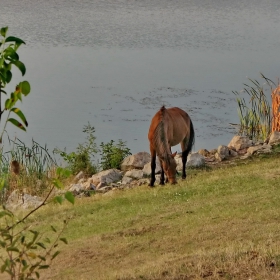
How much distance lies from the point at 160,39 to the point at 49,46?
167 inches

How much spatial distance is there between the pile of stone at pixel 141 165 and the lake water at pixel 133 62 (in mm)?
1658

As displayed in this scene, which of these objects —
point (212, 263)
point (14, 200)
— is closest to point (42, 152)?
point (14, 200)

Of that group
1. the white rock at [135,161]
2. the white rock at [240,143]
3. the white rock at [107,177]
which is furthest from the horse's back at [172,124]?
the white rock at [240,143]

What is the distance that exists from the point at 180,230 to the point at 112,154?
671 centimetres

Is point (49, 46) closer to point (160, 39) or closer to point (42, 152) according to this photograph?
point (160, 39)

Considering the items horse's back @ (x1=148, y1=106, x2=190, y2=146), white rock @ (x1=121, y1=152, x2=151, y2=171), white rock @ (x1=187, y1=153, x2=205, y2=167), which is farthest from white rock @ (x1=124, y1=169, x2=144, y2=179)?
horse's back @ (x1=148, y1=106, x2=190, y2=146)

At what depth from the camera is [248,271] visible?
5.33 m

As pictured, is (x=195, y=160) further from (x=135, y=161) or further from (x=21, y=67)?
(x=21, y=67)

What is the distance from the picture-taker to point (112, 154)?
14164mm

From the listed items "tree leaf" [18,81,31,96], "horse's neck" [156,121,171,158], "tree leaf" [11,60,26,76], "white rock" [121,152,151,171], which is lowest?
"white rock" [121,152,151,171]

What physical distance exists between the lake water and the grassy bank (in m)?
5.50

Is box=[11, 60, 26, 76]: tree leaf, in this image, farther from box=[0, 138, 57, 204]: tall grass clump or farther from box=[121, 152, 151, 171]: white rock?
box=[121, 152, 151, 171]: white rock

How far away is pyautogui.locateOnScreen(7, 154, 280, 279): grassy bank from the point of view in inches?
219

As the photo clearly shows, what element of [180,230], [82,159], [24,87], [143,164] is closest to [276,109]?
[143,164]
